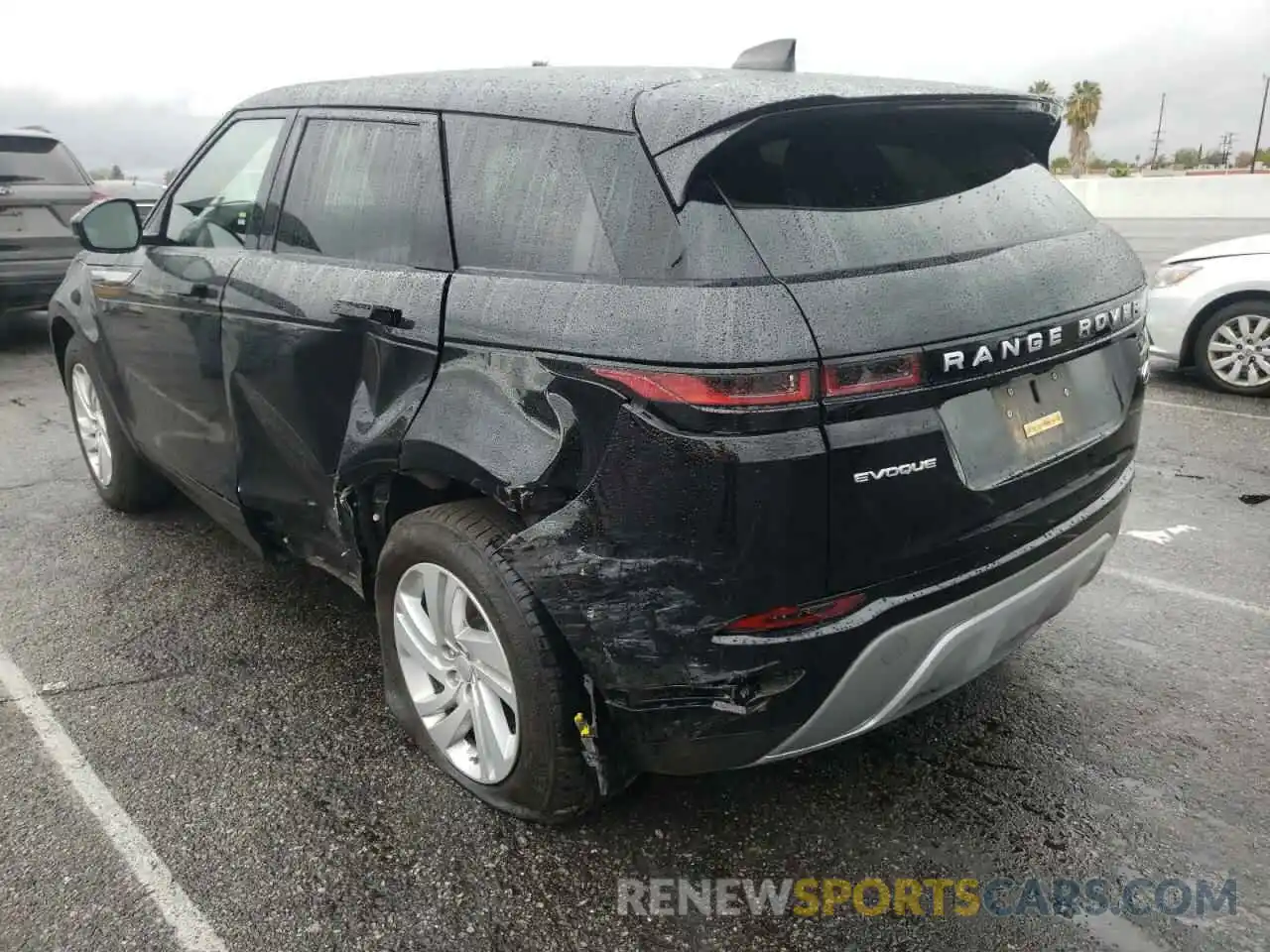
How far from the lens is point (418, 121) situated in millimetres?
2680

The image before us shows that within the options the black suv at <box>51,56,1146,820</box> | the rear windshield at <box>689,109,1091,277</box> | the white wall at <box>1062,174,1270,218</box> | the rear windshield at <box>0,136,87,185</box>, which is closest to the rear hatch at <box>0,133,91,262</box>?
the rear windshield at <box>0,136,87,185</box>

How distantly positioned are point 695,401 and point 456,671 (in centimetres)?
111

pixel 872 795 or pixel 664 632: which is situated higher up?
pixel 664 632

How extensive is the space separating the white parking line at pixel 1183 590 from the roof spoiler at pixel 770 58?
95.0 inches

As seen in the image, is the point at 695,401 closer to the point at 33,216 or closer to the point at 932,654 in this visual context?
the point at 932,654

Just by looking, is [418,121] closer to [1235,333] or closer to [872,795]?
[872,795]

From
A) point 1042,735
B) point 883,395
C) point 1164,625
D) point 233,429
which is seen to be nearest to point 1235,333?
point 1164,625

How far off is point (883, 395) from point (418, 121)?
1.49 m

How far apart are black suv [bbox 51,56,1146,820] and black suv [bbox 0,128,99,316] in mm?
7231

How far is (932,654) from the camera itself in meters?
2.18

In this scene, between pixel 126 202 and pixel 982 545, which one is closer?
pixel 982 545

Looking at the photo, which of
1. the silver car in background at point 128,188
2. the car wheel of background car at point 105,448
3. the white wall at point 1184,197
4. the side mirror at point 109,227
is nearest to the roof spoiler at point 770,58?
the side mirror at point 109,227

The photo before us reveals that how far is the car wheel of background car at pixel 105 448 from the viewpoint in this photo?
4430 mm

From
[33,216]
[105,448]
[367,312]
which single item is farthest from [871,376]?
[33,216]
